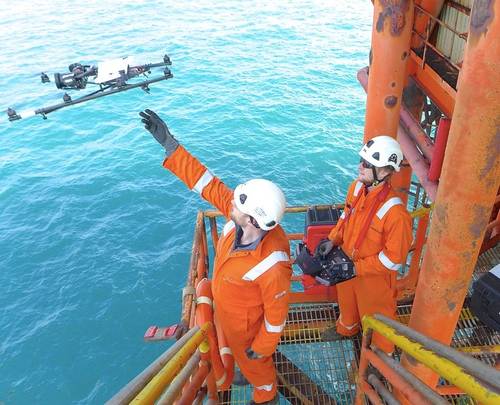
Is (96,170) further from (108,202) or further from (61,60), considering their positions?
(61,60)

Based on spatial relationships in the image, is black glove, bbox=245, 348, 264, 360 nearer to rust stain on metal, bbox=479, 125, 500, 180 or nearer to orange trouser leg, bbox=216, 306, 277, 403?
orange trouser leg, bbox=216, 306, 277, 403

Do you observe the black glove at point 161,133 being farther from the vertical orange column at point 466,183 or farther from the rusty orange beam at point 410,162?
the rusty orange beam at point 410,162

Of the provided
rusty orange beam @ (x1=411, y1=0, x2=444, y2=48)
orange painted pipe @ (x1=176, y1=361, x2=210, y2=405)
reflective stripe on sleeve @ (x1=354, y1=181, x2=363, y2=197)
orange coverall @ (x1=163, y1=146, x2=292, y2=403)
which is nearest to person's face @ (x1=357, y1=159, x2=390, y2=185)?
reflective stripe on sleeve @ (x1=354, y1=181, x2=363, y2=197)

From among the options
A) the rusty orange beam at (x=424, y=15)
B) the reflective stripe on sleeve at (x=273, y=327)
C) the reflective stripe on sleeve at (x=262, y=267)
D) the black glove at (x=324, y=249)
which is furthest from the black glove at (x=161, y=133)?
the rusty orange beam at (x=424, y=15)

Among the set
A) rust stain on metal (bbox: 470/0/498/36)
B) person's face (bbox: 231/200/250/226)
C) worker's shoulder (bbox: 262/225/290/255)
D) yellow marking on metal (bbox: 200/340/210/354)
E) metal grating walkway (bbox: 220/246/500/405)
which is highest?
rust stain on metal (bbox: 470/0/498/36)

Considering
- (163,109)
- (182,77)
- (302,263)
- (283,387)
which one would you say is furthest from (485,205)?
(182,77)

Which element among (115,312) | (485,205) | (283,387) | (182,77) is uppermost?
(485,205)
